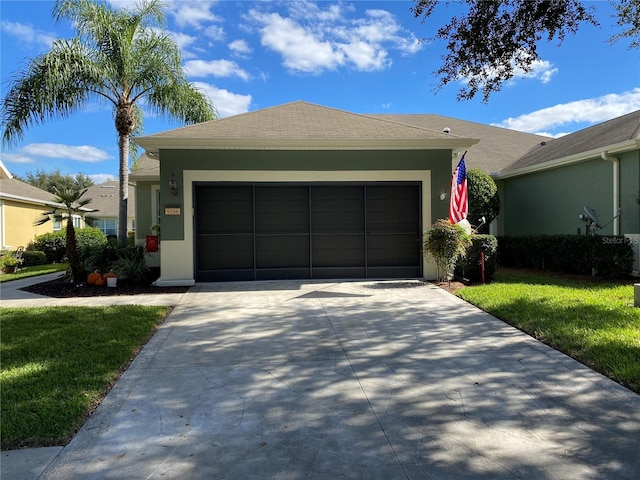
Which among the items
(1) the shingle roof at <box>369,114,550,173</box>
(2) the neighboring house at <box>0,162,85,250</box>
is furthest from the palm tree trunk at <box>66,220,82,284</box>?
(1) the shingle roof at <box>369,114,550,173</box>

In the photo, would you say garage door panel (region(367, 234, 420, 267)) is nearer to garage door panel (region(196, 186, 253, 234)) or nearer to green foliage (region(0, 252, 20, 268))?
garage door panel (region(196, 186, 253, 234))

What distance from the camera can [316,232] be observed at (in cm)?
1079

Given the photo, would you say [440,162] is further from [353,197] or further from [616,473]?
[616,473]

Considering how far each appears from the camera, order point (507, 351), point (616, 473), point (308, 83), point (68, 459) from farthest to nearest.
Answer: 1. point (308, 83)
2. point (507, 351)
3. point (68, 459)
4. point (616, 473)

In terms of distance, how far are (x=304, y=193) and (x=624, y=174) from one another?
8137 millimetres

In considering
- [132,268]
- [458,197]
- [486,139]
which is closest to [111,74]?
[132,268]

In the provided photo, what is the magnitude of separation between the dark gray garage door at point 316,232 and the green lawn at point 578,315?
2599mm

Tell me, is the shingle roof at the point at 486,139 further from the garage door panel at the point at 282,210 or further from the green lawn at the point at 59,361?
the green lawn at the point at 59,361

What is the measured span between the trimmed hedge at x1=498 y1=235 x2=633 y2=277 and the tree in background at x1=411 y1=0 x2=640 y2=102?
4.57 meters

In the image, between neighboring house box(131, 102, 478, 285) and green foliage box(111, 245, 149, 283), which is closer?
neighboring house box(131, 102, 478, 285)

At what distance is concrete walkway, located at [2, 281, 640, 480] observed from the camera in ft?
8.96

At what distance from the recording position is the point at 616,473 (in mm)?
2611

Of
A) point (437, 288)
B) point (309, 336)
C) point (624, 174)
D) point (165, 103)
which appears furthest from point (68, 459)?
point (624, 174)

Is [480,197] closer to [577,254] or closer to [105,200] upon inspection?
[577,254]
